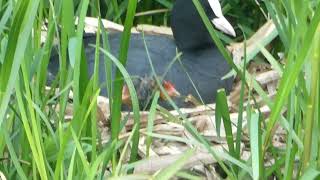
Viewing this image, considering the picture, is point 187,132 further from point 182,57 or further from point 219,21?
point 182,57

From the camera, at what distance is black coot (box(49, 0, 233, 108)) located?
3.36 m

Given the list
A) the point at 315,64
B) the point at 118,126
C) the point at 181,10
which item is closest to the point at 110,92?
the point at 118,126

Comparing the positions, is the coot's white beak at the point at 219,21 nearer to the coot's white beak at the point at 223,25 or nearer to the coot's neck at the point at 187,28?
the coot's white beak at the point at 223,25

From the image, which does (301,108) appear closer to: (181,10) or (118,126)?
(118,126)

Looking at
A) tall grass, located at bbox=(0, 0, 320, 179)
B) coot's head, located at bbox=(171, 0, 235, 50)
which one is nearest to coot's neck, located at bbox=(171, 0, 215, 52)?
coot's head, located at bbox=(171, 0, 235, 50)

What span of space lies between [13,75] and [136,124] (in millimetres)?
276

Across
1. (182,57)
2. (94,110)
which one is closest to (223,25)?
(182,57)

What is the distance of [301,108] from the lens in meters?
1.93

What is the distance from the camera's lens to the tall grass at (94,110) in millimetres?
1810

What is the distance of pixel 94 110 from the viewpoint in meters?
1.92

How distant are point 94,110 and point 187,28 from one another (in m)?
1.89

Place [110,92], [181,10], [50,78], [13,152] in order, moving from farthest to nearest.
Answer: [181,10] < [50,78] < [110,92] < [13,152]

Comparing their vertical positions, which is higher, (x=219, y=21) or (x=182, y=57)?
(x=219, y=21)

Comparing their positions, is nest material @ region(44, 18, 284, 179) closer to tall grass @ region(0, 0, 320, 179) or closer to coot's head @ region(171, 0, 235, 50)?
→ tall grass @ region(0, 0, 320, 179)
